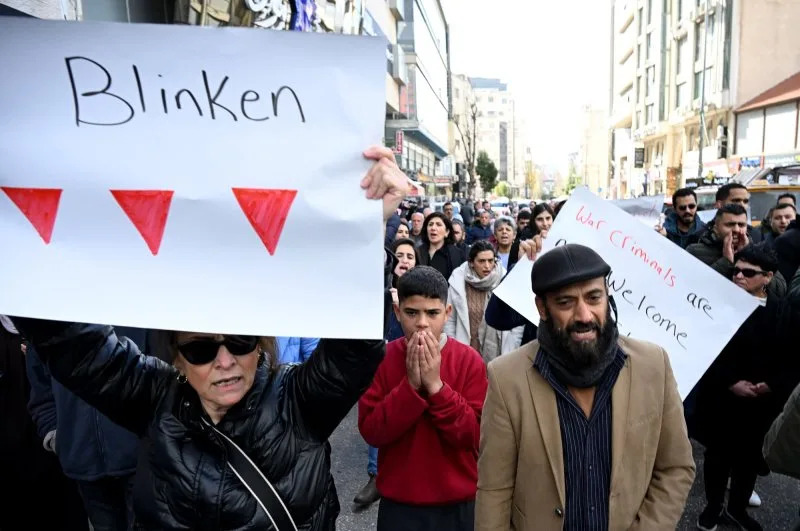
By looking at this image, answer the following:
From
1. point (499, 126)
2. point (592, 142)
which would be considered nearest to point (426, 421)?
point (592, 142)

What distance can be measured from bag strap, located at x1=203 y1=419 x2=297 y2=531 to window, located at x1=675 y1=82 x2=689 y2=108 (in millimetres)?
45939

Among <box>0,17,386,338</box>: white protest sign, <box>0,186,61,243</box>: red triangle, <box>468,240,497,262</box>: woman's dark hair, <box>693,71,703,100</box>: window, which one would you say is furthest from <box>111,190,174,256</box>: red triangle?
<box>693,71,703,100</box>: window

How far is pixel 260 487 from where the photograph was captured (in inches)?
60.6

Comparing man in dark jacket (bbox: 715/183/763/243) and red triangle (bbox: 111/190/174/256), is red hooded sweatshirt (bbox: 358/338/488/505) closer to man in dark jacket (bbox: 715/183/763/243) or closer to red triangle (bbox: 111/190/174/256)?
red triangle (bbox: 111/190/174/256)

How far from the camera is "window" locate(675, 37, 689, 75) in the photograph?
40.8m

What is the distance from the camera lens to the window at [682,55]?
134ft

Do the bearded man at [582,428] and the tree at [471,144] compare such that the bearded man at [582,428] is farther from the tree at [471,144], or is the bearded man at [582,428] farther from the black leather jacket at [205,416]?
the tree at [471,144]

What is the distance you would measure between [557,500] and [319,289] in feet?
3.62

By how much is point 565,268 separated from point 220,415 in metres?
1.17

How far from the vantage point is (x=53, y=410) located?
276 cm

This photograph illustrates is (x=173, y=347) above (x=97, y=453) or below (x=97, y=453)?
above

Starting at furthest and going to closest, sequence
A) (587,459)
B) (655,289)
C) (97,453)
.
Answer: (655,289), (97,453), (587,459)

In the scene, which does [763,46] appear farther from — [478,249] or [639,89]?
[478,249]

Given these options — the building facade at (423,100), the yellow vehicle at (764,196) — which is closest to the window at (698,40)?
the building facade at (423,100)
